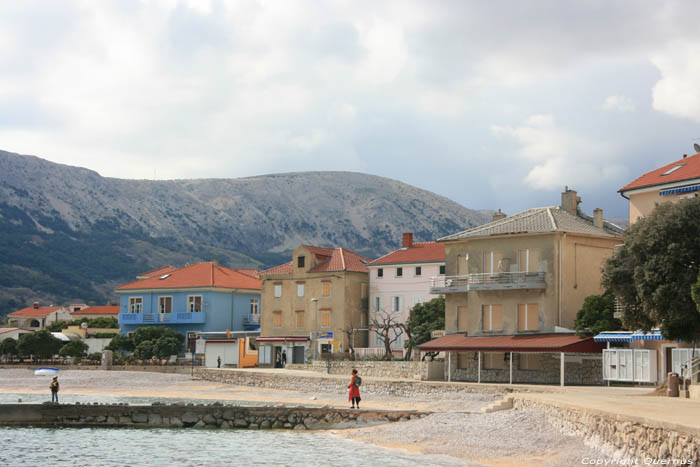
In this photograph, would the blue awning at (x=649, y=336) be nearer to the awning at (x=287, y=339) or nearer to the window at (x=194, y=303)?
the awning at (x=287, y=339)

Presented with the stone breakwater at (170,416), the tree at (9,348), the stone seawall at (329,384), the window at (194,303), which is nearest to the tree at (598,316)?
the stone seawall at (329,384)

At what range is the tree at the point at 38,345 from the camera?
82.9 m

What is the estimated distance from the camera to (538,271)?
5272 cm

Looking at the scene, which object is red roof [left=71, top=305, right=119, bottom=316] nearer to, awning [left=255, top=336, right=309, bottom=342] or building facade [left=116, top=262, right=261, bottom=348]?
building facade [left=116, top=262, right=261, bottom=348]

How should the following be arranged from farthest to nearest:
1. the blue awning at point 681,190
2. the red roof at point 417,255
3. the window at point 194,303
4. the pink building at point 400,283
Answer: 1. the window at point 194,303
2. the red roof at point 417,255
3. the pink building at point 400,283
4. the blue awning at point 681,190

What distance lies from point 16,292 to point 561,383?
6186 inches

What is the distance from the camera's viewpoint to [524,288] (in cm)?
5253

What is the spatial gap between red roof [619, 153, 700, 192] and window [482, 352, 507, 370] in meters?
12.7

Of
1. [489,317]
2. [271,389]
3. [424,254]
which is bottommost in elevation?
[271,389]

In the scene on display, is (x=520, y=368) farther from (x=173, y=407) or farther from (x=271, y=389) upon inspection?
(x=173, y=407)

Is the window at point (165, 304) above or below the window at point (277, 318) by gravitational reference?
above

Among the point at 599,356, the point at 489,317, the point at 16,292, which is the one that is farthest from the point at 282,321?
the point at 16,292

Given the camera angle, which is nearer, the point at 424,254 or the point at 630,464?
the point at 630,464

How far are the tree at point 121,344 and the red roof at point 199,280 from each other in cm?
850
